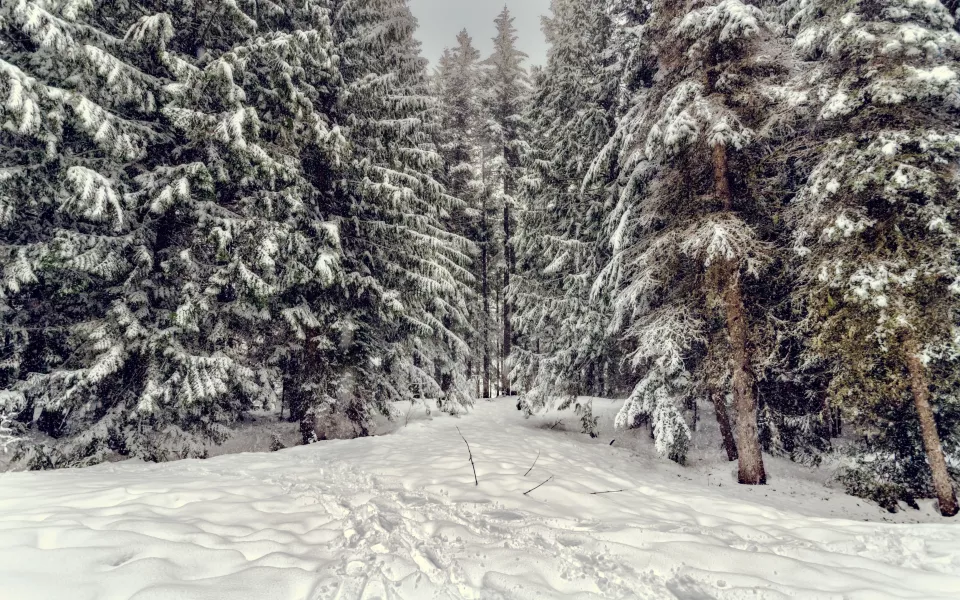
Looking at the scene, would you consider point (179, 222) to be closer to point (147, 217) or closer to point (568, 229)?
point (147, 217)

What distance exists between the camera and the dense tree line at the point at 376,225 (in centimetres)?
716

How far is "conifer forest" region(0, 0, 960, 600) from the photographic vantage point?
23.1 ft

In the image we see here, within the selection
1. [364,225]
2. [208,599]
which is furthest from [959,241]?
[364,225]

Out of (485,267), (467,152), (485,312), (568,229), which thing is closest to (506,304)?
(485,312)

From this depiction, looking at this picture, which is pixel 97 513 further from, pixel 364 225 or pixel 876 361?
pixel 876 361

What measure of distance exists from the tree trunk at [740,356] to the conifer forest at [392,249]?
6 cm

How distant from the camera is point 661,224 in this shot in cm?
1059

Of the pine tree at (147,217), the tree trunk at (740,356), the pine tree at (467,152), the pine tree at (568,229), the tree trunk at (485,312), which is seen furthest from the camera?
the tree trunk at (485,312)

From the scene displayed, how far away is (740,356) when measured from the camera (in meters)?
8.52

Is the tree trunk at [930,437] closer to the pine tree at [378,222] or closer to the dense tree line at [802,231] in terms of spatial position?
the dense tree line at [802,231]

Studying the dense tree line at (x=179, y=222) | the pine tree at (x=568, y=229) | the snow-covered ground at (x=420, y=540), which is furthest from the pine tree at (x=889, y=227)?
the dense tree line at (x=179, y=222)

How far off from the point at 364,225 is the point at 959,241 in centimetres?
1214

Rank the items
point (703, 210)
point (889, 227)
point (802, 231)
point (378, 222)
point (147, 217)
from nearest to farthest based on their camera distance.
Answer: point (889, 227) < point (802, 231) < point (147, 217) < point (703, 210) < point (378, 222)

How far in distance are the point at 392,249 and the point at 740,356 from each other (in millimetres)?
8966
